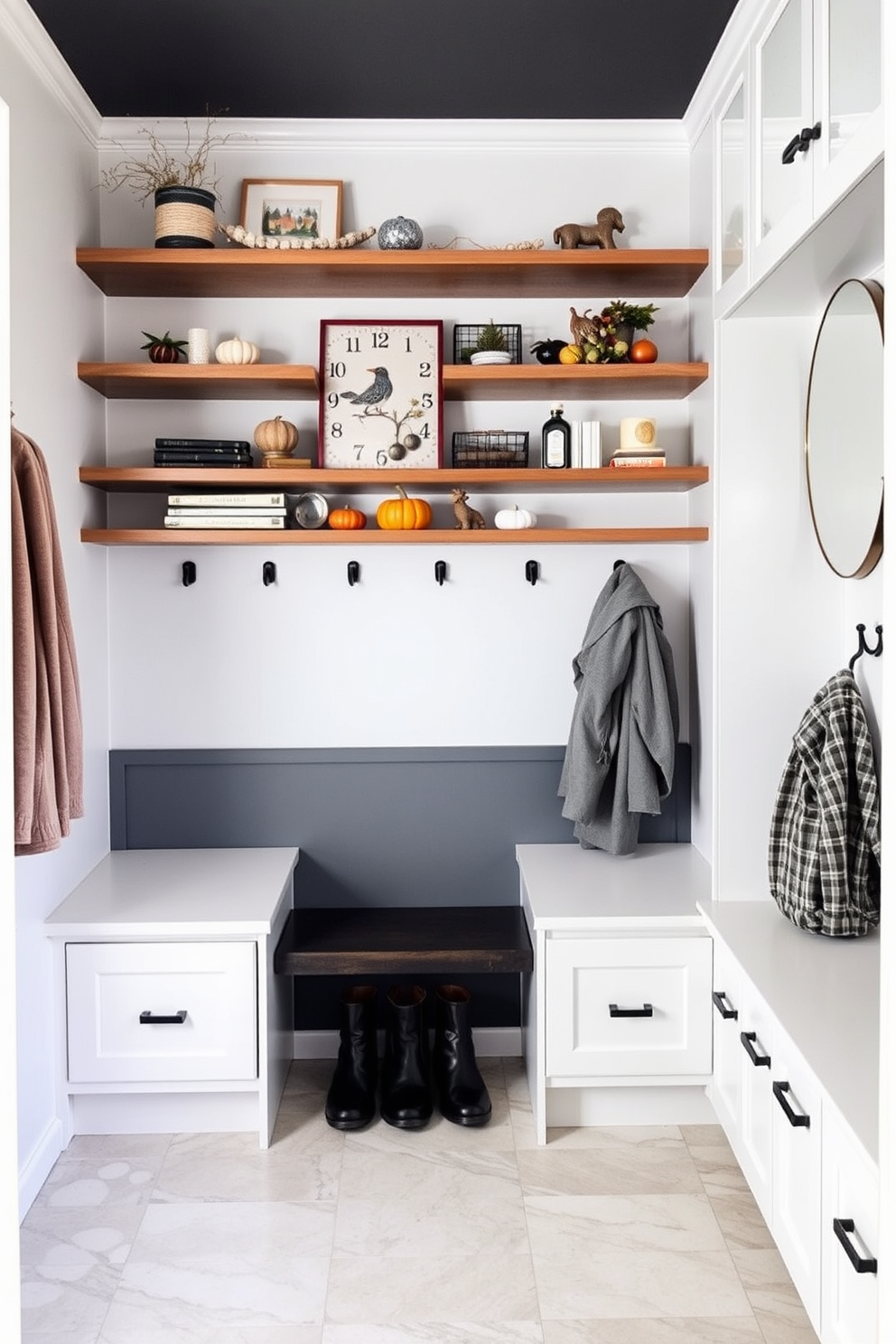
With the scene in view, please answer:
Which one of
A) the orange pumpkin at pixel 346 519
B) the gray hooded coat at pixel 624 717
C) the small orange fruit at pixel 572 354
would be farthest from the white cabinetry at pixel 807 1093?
the small orange fruit at pixel 572 354

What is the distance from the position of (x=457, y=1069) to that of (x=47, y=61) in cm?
264

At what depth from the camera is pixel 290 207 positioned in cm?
305

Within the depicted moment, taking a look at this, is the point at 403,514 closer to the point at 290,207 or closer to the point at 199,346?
the point at 199,346

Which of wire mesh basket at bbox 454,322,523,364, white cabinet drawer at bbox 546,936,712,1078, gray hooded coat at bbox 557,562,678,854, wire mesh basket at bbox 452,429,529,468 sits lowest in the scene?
white cabinet drawer at bbox 546,936,712,1078

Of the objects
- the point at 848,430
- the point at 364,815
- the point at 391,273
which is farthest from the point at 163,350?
the point at 848,430

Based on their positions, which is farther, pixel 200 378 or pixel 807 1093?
pixel 200 378

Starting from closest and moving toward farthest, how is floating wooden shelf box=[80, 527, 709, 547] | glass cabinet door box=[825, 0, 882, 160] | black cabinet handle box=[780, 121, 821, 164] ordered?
glass cabinet door box=[825, 0, 882, 160] → black cabinet handle box=[780, 121, 821, 164] → floating wooden shelf box=[80, 527, 709, 547]

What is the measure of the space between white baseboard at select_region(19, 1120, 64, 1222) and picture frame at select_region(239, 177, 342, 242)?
2401 mm

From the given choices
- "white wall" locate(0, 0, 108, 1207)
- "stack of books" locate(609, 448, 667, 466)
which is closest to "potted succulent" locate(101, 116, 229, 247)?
"white wall" locate(0, 0, 108, 1207)

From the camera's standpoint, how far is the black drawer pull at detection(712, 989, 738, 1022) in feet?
7.89

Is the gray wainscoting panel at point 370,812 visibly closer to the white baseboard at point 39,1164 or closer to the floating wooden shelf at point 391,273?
the white baseboard at point 39,1164

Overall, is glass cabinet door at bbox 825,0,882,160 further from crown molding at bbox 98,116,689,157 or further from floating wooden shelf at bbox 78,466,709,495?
crown molding at bbox 98,116,689,157

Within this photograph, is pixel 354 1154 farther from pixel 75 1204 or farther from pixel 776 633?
pixel 776 633

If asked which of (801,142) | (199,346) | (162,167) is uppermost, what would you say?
(162,167)
